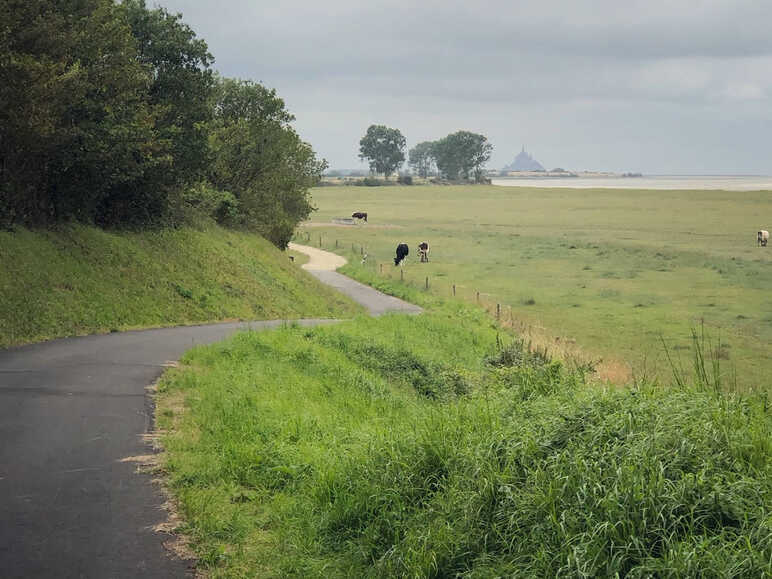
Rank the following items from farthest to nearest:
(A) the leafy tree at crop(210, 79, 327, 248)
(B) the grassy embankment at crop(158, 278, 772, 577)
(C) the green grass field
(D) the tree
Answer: (A) the leafy tree at crop(210, 79, 327, 248)
(D) the tree
(C) the green grass field
(B) the grassy embankment at crop(158, 278, 772, 577)

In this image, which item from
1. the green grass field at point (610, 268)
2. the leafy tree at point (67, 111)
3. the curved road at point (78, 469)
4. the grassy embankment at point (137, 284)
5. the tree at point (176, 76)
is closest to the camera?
the curved road at point (78, 469)

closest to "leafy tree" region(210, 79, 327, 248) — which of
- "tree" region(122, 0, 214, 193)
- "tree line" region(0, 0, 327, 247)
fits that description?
"tree line" region(0, 0, 327, 247)

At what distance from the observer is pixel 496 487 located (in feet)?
24.0

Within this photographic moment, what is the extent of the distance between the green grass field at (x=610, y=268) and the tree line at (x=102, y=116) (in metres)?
17.1

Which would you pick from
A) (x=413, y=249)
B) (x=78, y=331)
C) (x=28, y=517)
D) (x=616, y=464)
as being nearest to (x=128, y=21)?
(x=78, y=331)

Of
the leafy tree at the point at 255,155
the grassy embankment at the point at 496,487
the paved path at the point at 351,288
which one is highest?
the leafy tree at the point at 255,155

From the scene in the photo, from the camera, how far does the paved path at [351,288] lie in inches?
1509

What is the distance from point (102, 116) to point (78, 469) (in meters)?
21.0

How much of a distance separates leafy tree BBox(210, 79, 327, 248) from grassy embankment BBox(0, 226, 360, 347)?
637 cm

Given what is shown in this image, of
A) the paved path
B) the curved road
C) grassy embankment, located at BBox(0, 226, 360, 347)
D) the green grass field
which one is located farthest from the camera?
the paved path

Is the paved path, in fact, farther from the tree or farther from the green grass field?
the tree

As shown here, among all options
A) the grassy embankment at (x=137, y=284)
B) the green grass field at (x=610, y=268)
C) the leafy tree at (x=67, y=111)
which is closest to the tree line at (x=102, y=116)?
the leafy tree at (x=67, y=111)

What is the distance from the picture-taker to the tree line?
885 inches

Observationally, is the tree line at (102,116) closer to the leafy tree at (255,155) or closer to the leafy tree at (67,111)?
the leafy tree at (67,111)
